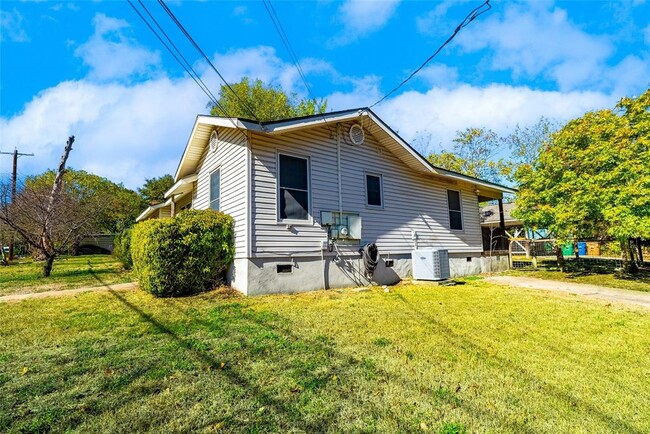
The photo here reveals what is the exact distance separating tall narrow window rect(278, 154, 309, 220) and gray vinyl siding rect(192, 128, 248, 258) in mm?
882

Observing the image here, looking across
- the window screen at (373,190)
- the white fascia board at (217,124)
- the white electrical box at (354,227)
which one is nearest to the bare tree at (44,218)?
the white fascia board at (217,124)

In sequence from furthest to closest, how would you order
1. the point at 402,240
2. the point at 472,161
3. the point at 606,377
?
the point at 472,161
the point at 402,240
the point at 606,377

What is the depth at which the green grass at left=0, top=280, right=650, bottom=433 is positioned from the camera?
2049 millimetres

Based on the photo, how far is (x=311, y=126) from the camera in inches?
305

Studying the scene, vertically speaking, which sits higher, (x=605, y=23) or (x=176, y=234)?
(x=605, y=23)

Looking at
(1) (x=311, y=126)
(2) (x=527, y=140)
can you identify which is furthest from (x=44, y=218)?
(2) (x=527, y=140)

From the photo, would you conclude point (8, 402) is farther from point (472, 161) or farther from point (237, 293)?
point (472, 161)

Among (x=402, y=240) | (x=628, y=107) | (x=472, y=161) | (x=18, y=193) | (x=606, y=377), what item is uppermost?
(x=472, y=161)

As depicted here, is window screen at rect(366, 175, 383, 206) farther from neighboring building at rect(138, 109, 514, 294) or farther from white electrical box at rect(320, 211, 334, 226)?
white electrical box at rect(320, 211, 334, 226)

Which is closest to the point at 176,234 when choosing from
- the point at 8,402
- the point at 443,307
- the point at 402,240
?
the point at 8,402

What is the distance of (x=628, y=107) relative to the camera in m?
12.3

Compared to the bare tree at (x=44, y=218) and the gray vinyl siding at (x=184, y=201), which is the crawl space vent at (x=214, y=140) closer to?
the gray vinyl siding at (x=184, y=201)

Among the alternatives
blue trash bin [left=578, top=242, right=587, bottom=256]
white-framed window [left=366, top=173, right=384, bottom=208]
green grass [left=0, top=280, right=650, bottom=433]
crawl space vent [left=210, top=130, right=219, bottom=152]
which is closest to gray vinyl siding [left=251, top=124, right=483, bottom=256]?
white-framed window [left=366, top=173, right=384, bottom=208]

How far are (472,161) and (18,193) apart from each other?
31.9 meters
